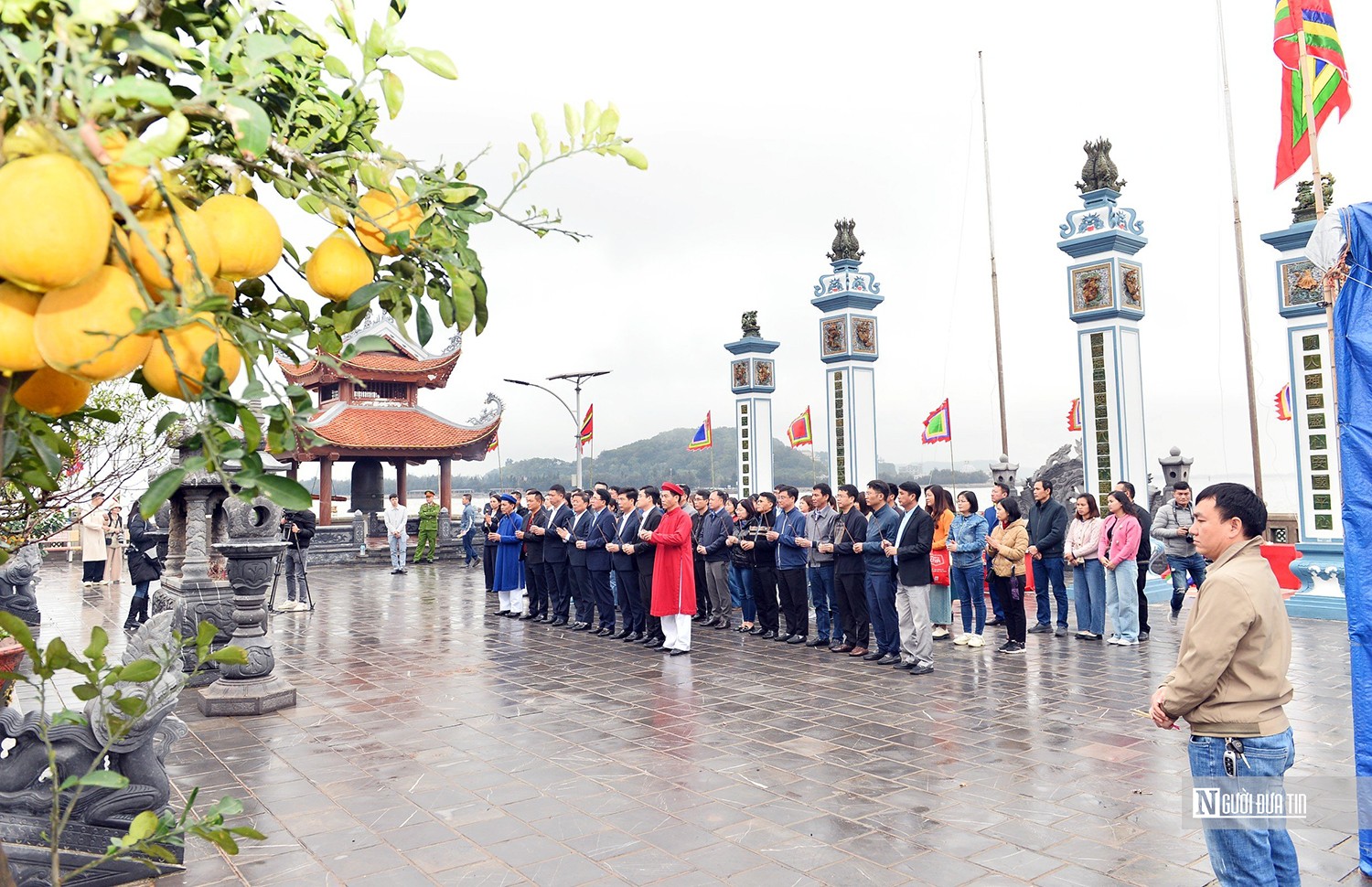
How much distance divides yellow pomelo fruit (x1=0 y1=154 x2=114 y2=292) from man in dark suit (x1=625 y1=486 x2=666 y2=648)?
342 inches

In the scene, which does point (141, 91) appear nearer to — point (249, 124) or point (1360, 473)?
point (249, 124)

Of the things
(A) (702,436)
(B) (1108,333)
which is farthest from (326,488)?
(B) (1108,333)

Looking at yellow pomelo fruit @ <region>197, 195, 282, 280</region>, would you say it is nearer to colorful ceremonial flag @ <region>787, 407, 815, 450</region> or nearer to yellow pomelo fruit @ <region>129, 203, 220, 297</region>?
yellow pomelo fruit @ <region>129, 203, 220, 297</region>

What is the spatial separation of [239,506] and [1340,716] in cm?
845

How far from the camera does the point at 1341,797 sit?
444cm

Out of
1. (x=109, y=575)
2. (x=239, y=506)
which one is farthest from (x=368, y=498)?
(x=239, y=506)

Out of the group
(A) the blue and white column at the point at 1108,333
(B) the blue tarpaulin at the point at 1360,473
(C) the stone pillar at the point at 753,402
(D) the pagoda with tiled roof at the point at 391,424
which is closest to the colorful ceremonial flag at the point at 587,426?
(D) the pagoda with tiled roof at the point at 391,424

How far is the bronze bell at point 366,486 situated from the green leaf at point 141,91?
24.8m

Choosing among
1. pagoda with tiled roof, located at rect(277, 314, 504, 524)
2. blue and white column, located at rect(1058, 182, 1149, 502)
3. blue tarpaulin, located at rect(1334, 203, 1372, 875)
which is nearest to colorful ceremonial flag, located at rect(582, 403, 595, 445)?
pagoda with tiled roof, located at rect(277, 314, 504, 524)

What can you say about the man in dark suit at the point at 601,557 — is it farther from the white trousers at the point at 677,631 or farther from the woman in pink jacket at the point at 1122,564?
the woman in pink jacket at the point at 1122,564

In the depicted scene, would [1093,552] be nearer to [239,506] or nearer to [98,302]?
[239,506]

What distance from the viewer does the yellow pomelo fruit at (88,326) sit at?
862mm

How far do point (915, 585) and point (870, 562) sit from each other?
620 mm

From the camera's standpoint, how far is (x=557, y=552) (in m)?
11.0
